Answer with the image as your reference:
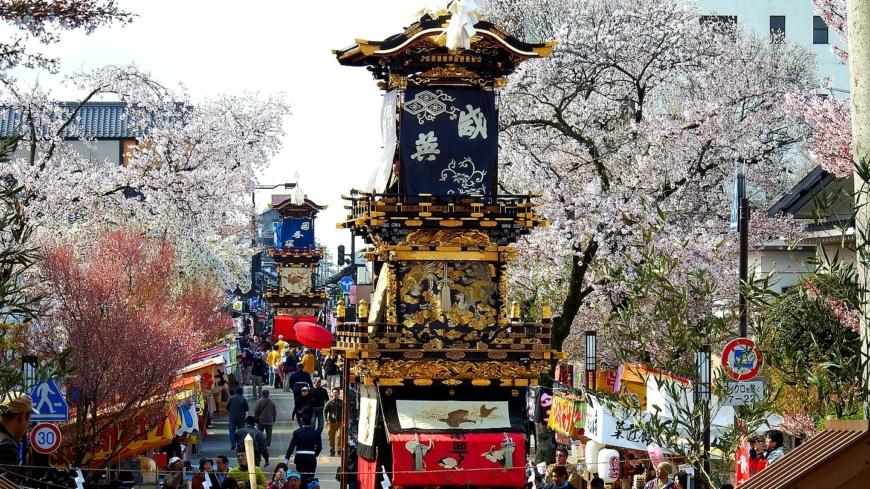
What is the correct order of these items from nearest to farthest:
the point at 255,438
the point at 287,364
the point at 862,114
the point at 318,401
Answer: the point at 862,114, the point at 255,438, the point at 318,401, the point at 287,364

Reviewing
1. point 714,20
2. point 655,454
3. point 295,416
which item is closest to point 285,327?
point 714,20

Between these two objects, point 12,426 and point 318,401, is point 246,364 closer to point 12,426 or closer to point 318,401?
point 318,401

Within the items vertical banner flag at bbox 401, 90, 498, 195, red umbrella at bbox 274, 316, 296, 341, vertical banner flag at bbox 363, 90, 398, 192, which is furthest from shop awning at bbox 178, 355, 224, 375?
red umbrella at bbox 274, 316, 296, 341

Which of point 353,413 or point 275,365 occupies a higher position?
point 275,365

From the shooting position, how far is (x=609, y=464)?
20.3 metres

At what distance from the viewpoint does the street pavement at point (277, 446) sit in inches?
1129

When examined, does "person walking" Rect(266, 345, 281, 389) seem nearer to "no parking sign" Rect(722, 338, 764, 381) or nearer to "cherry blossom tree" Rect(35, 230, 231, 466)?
"cherry blossom tree" Rect(35, 230, 231, 466)

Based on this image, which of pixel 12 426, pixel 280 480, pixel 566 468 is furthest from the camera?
pixel 280 480

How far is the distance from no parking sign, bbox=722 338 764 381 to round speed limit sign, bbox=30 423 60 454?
8.97m

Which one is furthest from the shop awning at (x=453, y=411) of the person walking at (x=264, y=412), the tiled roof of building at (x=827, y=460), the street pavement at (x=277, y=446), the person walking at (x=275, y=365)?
the person walking at (x=275, y=365)

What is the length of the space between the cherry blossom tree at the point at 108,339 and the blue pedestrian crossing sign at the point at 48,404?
415 cm

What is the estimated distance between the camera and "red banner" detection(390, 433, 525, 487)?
71.2 ft

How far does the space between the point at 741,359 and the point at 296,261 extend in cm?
6048

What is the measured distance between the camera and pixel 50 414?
17531mm
